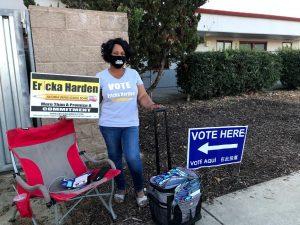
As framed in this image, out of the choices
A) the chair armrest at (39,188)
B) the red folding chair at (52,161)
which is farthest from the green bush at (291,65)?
the chair armrest at (39,188)

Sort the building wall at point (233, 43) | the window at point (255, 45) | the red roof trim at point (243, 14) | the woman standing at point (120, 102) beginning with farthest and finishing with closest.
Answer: the window at point (255, 45) < the building wall at point (233, 43) < the red roof trim at point (243, 14) < the woman standing at point (120, 102)

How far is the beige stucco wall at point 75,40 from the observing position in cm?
384

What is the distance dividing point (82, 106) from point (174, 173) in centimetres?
118

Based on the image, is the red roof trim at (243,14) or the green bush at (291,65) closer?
the green bush at (291,65)

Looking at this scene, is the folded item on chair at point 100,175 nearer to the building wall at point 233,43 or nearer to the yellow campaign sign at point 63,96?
the yellow campaign sign at point 63,96

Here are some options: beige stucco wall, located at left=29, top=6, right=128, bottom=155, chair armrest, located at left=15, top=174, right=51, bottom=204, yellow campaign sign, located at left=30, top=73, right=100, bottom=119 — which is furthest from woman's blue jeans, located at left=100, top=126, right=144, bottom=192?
beige stucco wall, located at left=29, top=6, right=128, bottom=155

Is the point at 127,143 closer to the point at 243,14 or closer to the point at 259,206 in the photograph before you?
the point at 259,206

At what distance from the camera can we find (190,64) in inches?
338

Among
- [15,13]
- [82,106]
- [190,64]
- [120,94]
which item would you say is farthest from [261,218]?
[190,64]

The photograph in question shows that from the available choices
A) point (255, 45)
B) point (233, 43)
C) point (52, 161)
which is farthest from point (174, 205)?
point (255, 45)

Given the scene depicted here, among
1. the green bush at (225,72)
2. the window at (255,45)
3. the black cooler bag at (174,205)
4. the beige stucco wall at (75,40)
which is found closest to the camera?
the black cooler bag at (174,205)

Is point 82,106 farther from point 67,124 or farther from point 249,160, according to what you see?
point 249,160

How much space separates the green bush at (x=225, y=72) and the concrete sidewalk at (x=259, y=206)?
5.17 meters

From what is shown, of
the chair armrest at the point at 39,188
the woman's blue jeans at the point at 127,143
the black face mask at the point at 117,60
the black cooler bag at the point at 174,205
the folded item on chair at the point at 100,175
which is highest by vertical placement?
the black face mask at the point at 117,60
